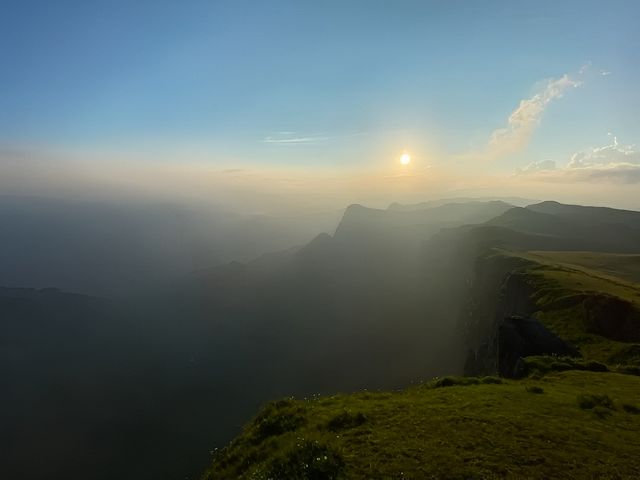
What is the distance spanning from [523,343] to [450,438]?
24888 mm

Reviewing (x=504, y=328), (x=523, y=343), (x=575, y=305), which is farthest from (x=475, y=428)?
(x=575, y=305)

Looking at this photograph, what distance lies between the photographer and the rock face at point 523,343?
3497 centimetres

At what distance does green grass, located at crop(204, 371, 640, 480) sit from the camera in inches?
487

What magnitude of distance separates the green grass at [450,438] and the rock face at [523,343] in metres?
12.4

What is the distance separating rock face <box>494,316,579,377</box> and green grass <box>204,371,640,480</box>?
12.4 metres

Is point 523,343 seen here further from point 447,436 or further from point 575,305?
point 447,436

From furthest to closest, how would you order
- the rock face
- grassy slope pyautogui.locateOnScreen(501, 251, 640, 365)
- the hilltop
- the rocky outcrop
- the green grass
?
grassy slope pyautogui.locateOnScreen(501, 251, 640, 365), the rocky outcrop, the rock face, the hilltop, the green grass

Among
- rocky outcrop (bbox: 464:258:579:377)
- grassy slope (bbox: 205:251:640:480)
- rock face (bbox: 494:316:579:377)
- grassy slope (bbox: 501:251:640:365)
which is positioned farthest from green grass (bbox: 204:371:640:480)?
grassy slope (bbox: 501:251:640:365)

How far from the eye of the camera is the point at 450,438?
14680 mm

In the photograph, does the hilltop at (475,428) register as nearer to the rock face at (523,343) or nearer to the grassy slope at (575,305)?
the rock face at (523,343)

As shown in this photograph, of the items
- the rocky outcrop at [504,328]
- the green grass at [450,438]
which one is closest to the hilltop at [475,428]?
the green grass at [450,438]

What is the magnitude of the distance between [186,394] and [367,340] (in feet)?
268

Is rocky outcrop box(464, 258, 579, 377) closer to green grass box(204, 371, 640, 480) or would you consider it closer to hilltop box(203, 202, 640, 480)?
hilltop box(203, 202, 640, 480)

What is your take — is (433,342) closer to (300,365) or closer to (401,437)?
(300,365)
